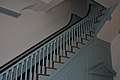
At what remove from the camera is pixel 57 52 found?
412 cm

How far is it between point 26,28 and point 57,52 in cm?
132

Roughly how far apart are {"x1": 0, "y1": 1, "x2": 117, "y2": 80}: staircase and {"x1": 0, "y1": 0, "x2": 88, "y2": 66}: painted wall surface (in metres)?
0.35

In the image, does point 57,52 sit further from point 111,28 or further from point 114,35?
point 114,35

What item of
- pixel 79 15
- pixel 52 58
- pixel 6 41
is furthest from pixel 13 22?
pixel 79 15

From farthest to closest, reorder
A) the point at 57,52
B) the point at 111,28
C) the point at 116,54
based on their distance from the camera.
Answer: the point at 116,54
the point at 111,28
the point at 57,52

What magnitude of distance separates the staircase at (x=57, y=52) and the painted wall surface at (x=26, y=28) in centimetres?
35

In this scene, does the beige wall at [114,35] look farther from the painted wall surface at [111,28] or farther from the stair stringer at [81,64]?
the stair stringer at [81,64]

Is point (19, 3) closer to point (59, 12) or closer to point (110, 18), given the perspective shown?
point (59, 12)

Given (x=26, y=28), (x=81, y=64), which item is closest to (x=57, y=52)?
(x=81, y=64)

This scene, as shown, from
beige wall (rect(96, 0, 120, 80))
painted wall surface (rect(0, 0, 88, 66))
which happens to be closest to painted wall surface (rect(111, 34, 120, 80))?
beige wall (rect(96, 0, 120, 80))

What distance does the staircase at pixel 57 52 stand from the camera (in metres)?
3.38

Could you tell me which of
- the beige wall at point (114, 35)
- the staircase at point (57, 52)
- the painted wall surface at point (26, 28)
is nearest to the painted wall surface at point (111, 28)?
the beige wall at point (114, 35)

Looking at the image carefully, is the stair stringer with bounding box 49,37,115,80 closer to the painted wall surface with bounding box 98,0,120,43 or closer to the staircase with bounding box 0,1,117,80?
the staircase with bounding box 0,1,117,80

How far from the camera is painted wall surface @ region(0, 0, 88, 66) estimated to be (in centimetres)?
430
